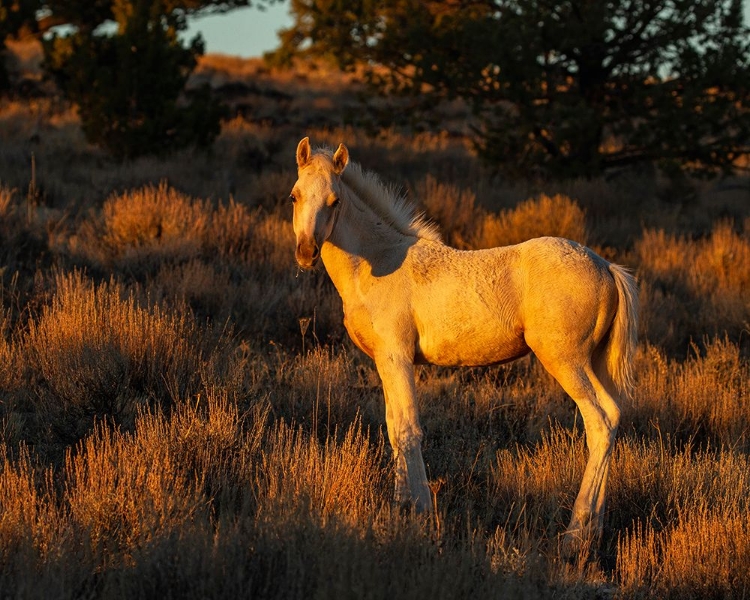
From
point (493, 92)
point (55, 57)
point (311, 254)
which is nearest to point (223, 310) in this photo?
point (311, 254)

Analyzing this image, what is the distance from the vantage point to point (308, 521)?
363cm

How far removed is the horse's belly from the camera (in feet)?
15.2

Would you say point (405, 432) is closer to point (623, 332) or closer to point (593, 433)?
point (593, 433)

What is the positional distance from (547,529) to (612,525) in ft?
1.43

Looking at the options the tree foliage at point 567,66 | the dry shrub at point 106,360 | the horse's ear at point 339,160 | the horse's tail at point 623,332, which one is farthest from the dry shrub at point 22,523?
the tree foliage at point 567,66

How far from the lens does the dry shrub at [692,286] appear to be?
8.71 meters

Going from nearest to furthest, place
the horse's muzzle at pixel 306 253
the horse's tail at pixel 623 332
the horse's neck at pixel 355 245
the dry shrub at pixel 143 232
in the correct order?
the horse's muzzle at pixel 306 253
the horse's tail at pixel 623 332
the horse's neck at pixel 355 245
the dry shrub at pixel 143 232

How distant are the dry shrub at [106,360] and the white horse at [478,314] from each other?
165cm

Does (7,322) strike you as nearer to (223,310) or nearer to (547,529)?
(223,310)

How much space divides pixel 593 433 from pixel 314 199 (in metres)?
1.86

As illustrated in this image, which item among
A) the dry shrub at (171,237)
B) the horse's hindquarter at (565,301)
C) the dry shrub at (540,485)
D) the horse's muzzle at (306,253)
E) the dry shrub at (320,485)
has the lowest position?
the dry shrub at (540,485)

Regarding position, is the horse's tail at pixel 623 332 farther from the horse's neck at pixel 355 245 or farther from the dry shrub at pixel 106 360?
the dry shrub at pixel 106 360

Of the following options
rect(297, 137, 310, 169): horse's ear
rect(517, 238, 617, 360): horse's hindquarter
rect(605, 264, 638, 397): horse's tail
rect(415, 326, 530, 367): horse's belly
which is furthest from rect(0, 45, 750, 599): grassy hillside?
rect(297, 137, 310, 169): horse's ear

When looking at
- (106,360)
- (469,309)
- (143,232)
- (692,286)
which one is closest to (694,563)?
(469,309)
